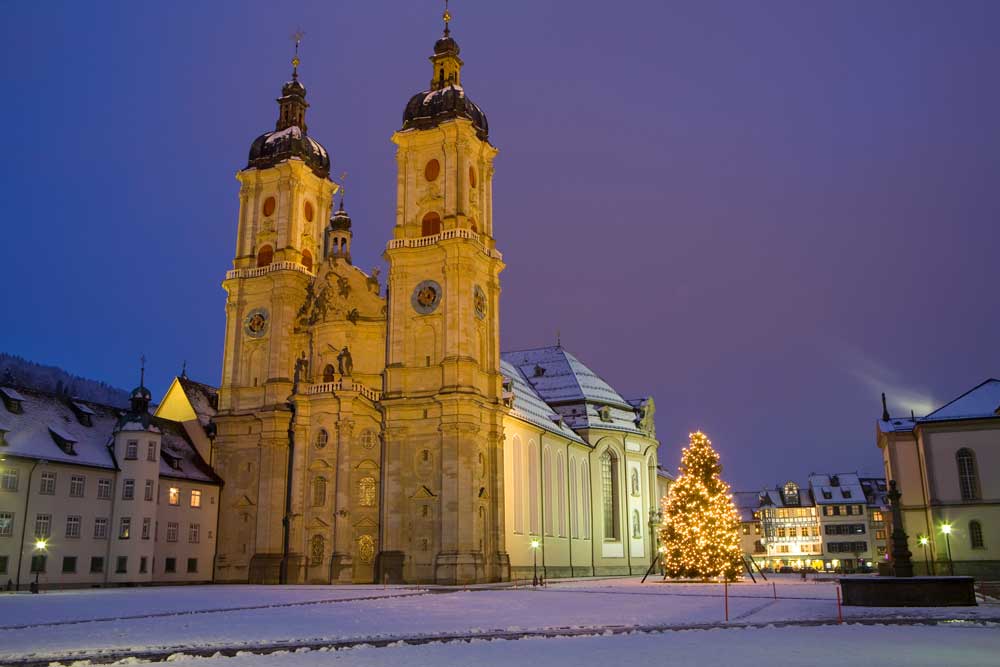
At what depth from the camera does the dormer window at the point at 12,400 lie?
52.8 m

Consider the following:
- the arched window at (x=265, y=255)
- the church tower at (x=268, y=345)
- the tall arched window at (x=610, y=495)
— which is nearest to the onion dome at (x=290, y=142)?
the church tower at (x=268, y=345)

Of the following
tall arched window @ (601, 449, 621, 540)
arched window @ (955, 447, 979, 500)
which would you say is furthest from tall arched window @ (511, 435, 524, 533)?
arched window @ (955, 447, 979, 500)

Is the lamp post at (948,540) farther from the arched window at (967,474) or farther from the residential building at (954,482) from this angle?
the arched window at (967,474)

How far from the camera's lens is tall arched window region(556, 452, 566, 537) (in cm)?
7100

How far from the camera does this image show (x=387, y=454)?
57.2m

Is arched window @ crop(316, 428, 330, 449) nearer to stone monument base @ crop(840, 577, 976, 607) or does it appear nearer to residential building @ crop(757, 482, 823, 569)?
stone monument base @ crop(840, 577, 976, 607)

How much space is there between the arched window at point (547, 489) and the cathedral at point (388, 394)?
0.78 feet

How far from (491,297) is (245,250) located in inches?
794

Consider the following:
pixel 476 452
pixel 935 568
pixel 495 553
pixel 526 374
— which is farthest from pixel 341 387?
pixel 935 568

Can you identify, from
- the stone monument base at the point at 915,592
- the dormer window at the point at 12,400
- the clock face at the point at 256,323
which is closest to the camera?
the stone monument base at the point at 915,592

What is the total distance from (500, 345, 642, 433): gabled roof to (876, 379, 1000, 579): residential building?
88.6ft

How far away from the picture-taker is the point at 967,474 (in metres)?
59.2

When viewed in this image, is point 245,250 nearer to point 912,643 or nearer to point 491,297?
point 491,297

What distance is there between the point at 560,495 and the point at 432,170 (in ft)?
90.8
